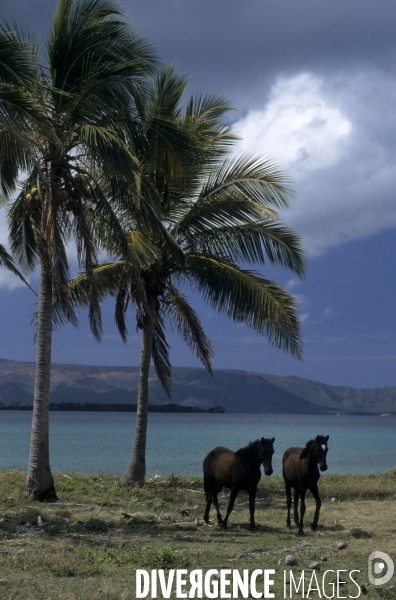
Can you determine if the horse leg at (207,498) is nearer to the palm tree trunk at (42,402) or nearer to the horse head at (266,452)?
the horse head at (266,452)

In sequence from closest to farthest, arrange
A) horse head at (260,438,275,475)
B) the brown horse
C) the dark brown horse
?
horse head at (260,438,275,475)
the dark brown horse
the brown horse


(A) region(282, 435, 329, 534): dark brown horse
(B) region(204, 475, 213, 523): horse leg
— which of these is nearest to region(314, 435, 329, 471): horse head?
(A) region(282, 435, 329, 534): dark brown horse

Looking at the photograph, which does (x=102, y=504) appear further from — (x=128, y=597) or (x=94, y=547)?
(x=128, y=597)

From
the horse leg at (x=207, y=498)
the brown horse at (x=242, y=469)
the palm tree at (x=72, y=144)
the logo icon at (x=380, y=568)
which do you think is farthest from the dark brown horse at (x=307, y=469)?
the palm tree at (x=72, y=144)

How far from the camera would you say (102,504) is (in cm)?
1670

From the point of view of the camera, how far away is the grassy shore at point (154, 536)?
8.62m

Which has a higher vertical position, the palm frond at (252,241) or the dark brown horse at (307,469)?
the palm frond at (252,241)

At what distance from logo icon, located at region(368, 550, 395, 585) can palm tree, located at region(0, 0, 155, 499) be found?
→ 24.8 feet

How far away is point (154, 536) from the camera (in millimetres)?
12266

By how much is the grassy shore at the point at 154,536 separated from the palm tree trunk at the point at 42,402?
0.47m

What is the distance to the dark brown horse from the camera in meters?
13.1

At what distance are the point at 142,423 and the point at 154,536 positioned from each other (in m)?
7.73

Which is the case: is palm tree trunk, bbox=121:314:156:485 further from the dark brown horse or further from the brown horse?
the dark brown horse

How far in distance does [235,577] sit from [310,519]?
6.19m
